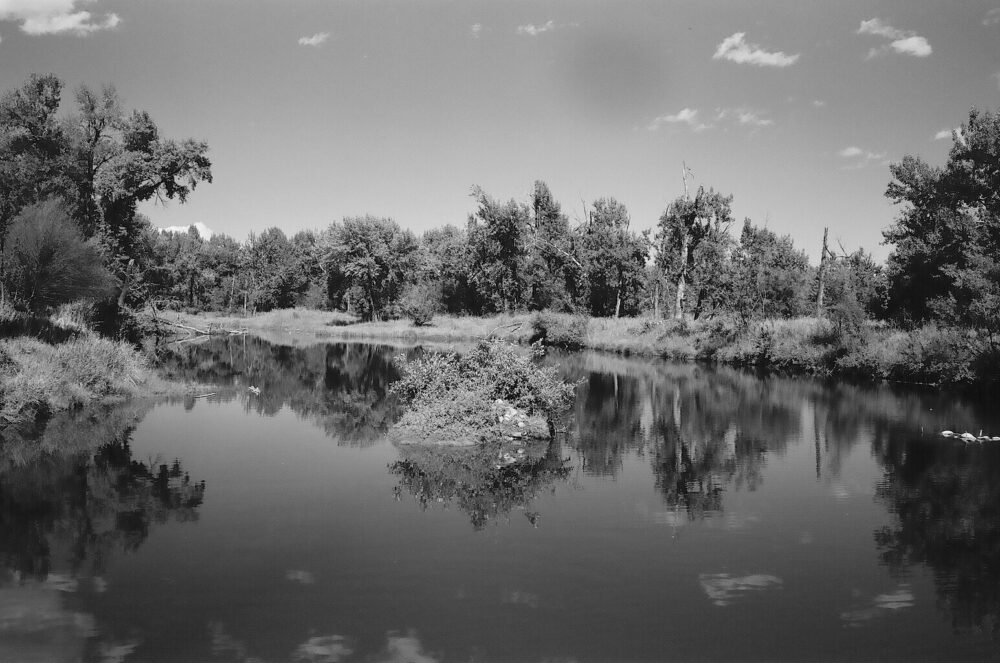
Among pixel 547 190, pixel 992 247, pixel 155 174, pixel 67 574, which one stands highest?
pixel 547 190

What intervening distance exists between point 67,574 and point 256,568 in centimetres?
246

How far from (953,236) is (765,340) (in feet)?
33.1

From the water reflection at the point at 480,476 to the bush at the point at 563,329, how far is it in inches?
1411

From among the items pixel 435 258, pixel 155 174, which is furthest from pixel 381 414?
pixel 435 258

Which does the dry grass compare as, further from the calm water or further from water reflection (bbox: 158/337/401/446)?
the calm water

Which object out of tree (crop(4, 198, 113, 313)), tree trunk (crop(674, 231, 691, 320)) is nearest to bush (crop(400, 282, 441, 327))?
tree trunk (crop(674, 231, 691, 320))

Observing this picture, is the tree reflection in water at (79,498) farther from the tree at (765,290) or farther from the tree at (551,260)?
the tree at (551,260)

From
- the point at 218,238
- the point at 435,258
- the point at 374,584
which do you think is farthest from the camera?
the point at 218,238

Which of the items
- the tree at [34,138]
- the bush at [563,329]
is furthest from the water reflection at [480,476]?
the bush at [563,329]

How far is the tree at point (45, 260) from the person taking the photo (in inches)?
939

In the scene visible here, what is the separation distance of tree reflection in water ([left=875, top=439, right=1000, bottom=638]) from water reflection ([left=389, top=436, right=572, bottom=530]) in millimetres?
5866

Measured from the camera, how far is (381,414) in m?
22.9

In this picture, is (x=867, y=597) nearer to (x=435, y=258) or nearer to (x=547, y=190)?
(x=547, y=190)

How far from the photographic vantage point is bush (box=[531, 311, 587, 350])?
53.5 m
